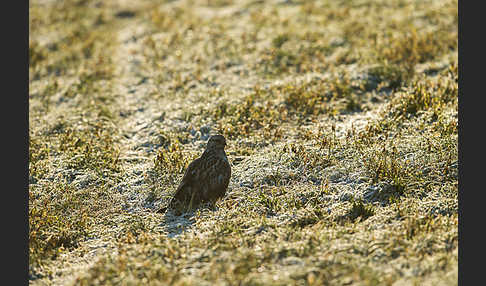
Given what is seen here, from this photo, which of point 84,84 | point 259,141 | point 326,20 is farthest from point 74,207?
point 326,20

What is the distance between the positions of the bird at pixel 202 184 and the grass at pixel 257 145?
0.23 metres

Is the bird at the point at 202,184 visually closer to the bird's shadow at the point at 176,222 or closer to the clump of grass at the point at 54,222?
the bird's shadow at the point at 176,222

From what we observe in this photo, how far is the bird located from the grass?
23 centimetres

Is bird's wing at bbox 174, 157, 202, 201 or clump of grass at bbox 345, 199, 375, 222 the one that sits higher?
bird's wing at bbox 174, 157, 202, 201

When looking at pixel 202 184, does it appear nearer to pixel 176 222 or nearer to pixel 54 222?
pixel 176 222

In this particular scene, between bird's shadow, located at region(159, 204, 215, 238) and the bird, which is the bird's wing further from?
bird's shadow, located at region(159, 204, 215, 238)

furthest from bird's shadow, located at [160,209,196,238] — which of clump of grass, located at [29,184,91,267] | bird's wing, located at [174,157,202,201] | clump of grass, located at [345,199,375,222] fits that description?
clump of grass, located at [345,199,375,222]

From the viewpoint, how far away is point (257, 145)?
11.0 metres

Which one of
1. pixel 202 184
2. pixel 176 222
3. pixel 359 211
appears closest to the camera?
pixel 359 211

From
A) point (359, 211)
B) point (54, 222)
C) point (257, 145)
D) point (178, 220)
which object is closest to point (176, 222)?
point (178, 220)

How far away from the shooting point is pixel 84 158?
11023mm

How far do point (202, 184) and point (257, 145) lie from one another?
2680mm

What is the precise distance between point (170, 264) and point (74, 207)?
118 inches

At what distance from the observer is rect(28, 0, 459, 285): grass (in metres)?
7.11
